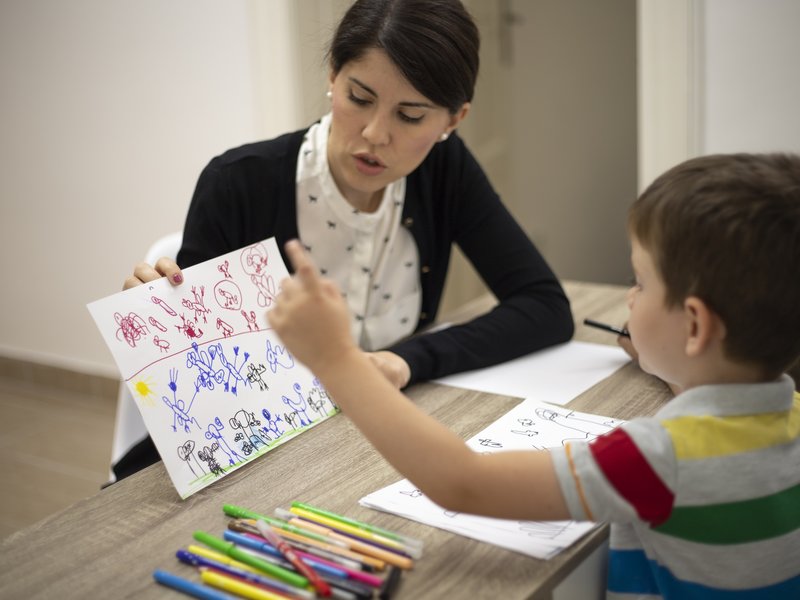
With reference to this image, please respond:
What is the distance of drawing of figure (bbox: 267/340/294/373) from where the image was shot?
111 cm

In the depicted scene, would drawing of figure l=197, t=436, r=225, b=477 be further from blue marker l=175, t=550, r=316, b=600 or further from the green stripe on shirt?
the green stripe on shirt

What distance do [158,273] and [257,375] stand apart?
0.19m

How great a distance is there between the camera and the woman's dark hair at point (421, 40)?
122 cm

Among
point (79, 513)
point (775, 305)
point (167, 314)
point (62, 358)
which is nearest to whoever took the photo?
point (775, 305)

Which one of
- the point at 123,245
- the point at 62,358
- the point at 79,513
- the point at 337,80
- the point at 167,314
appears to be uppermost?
the point at 337,80

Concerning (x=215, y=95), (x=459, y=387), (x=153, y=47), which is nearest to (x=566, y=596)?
(x=459, y=387)

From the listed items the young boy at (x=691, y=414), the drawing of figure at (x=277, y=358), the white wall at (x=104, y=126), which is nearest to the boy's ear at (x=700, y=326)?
the young boy at (x=691, y=414)

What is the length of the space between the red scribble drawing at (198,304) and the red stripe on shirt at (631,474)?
21.8 inches

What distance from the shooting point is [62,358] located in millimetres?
3371

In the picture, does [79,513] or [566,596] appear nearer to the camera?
[566,596]

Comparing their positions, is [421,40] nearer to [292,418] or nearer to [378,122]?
[378,122]

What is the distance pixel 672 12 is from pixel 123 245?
2043 millimetres

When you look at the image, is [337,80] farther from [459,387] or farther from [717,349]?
Answer: [717,349]

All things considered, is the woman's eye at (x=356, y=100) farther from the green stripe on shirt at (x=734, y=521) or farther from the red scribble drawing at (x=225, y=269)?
the green stripe on shirt at (x=734, y=521)
